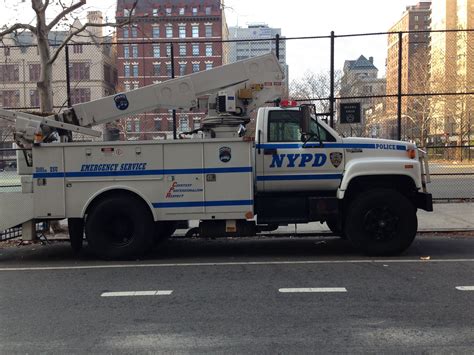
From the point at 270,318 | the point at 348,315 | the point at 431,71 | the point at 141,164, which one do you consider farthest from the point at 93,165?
the point at 431,71

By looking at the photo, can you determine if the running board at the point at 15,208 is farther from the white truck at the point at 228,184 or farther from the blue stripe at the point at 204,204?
the blue stripe at the point at 204,204

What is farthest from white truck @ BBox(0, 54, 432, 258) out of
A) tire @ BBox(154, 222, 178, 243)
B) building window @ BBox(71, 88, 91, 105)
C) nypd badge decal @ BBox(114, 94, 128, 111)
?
building window @ BBox(71, 88, 91, 105)

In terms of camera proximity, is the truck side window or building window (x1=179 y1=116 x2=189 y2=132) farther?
building window (x1=179 y1=116 x2=189 y2=132)

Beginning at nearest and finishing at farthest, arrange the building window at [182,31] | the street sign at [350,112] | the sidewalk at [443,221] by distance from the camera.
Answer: the sidewalk at [443,221]
the street sign at [350,112]
the building window at [182,31]

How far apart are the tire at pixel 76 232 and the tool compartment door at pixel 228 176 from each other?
7.69 feet

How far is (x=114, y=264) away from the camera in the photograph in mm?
7855

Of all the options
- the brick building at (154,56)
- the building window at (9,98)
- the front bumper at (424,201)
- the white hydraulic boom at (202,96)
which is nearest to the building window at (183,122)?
the brick building at (154,56)

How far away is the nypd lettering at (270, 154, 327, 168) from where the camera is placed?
8109 millimetres

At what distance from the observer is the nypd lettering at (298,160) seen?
8109 millimetres

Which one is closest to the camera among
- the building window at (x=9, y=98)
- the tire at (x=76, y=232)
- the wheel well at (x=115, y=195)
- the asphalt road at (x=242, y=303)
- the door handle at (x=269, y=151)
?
the asphalt road at (x=242, y=303)

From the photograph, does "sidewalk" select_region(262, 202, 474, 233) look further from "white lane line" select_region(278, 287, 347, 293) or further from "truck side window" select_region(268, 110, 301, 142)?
"white lane line" select_region(278, 287, 347, 293)

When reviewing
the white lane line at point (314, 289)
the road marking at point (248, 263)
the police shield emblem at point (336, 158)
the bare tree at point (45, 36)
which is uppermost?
the bare tree at point (45, 36)

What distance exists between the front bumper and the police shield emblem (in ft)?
4.93

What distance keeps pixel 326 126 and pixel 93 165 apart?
13.1 ft
